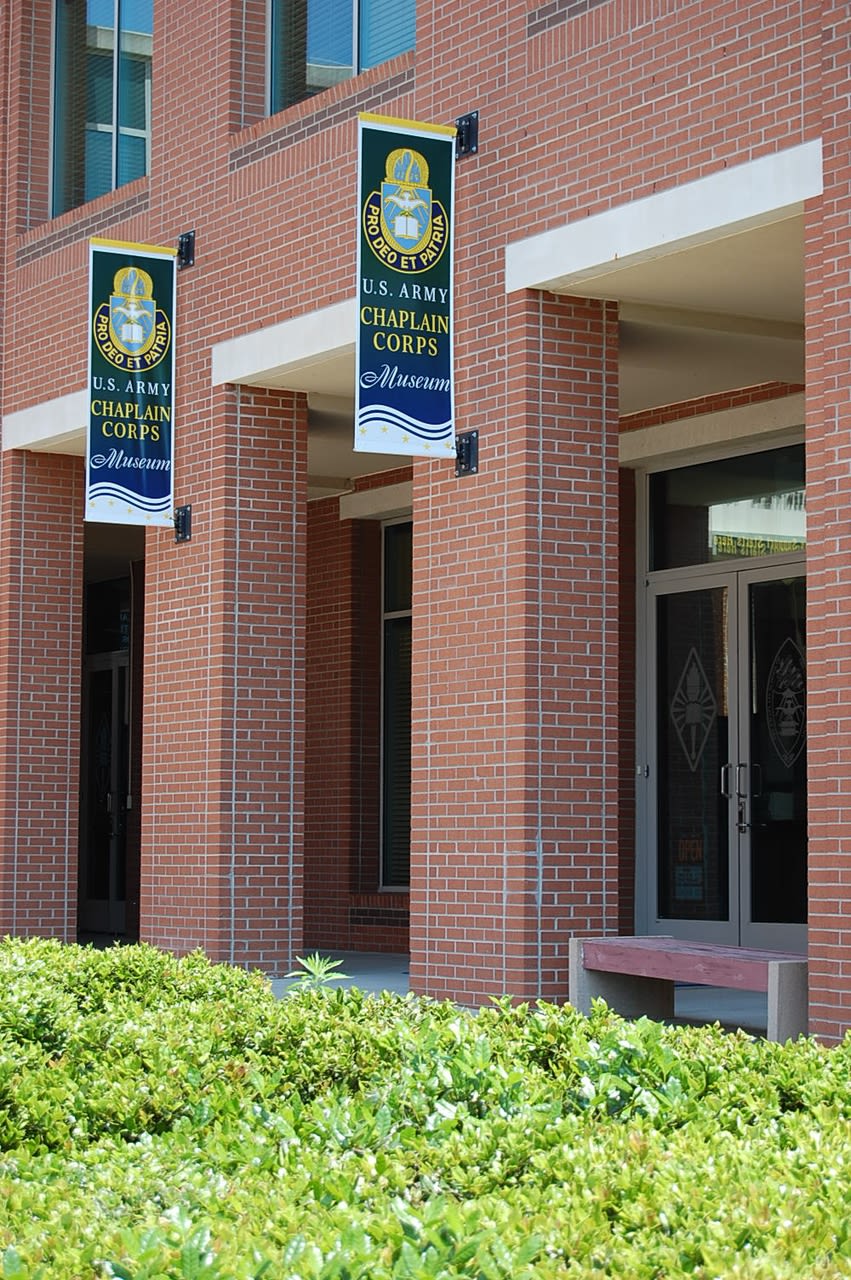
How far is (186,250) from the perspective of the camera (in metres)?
13.7

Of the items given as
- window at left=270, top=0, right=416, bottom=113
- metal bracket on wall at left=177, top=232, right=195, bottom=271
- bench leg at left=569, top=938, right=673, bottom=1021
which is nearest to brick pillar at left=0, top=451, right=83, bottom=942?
metal bracket on wall at left=177, top=232, right=195, bottom=271

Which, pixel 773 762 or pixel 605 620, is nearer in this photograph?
pixel 605 620

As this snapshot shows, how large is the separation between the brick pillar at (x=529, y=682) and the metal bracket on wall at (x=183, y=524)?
10.1 feet

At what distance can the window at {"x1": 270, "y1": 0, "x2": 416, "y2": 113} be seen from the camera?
12.1 metres

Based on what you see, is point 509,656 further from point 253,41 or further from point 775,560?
point 253,41

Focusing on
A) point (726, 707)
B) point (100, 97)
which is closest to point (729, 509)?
point (726, 707)

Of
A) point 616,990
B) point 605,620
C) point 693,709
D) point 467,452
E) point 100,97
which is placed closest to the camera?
point 616,990

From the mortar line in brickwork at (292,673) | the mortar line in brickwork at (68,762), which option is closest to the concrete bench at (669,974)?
the mortar line in brickwork at (292,673)

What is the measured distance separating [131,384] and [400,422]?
3.91 metres

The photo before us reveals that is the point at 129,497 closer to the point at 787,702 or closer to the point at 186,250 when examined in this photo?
the point at 186,250

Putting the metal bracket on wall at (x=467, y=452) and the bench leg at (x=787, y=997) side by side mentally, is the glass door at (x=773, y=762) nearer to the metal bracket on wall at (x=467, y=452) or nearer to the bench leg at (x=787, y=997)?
the metal bracket on wall at (x=467, y=452)

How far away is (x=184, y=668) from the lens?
13.4m

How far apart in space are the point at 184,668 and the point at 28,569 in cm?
324

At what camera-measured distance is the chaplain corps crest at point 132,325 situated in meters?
13.5
